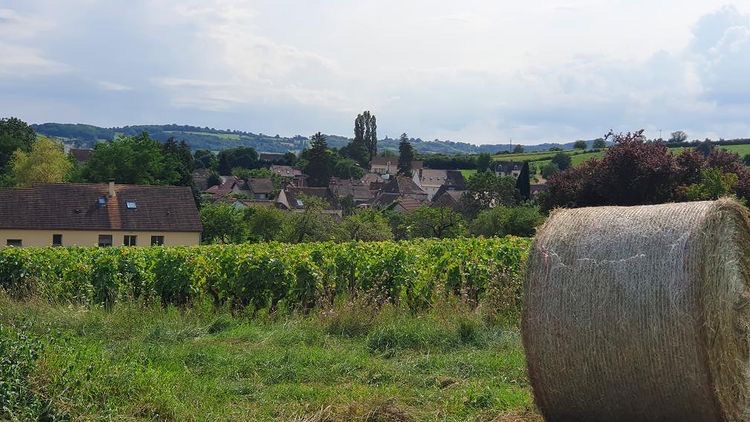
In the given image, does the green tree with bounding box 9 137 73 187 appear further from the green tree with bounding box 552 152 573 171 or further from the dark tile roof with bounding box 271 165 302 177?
the dark tile roof with bounding box 271 165 302 177

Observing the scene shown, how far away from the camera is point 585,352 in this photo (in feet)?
21.7

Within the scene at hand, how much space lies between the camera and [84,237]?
52.4 m

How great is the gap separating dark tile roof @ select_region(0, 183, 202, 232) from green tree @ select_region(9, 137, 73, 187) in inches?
927

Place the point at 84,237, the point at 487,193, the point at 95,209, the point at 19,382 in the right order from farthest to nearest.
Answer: the point at 487,193 → the point at 95,209 → the point at 84,237 → the point at 19,382

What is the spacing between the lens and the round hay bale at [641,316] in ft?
20.7

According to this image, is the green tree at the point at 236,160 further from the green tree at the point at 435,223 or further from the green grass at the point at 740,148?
the green tree at the point at 435,223

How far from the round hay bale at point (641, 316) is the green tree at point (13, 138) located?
9392cm

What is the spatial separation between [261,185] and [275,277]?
11245 centimetres

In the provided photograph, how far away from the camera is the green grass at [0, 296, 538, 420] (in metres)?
7.34

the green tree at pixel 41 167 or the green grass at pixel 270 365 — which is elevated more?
the green grass at pixel 270 365

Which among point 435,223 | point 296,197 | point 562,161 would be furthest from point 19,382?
point 562,161

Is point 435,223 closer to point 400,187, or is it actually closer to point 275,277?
point 275,277

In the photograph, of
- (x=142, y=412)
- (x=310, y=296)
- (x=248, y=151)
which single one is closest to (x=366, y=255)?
(x=310, y=296)

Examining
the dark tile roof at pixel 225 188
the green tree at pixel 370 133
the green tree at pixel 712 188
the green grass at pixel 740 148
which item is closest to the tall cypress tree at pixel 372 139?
the green tree at pixel 370 133
